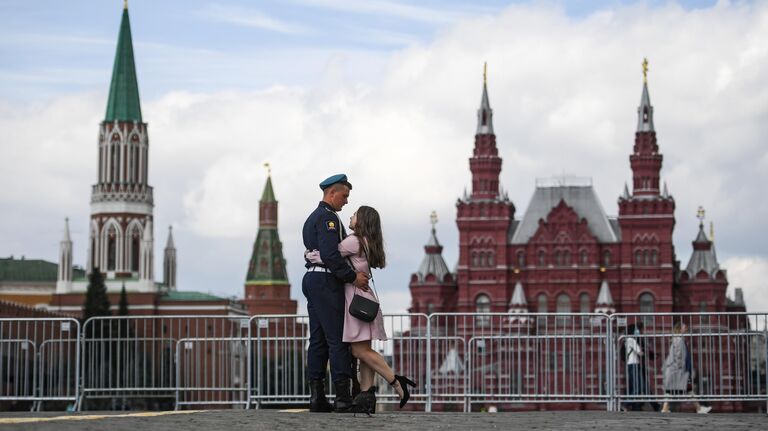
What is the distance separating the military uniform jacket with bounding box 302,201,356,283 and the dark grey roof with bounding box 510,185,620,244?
302 feet

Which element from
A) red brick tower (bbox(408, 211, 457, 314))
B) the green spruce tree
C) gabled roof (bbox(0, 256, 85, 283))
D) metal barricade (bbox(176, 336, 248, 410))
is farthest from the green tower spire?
metal barricade (bbox(176, 336, 248, 410))

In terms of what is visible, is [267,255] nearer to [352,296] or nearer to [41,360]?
[41,360]

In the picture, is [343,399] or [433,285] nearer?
[343,399]

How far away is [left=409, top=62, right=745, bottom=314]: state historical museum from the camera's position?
104 m

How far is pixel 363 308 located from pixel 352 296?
0.58 feet

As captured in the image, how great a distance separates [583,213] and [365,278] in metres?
94.3

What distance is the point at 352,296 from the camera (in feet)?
46.7

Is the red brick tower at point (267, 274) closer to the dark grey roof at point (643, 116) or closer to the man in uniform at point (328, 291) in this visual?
the dark grey roof at point (643, 116)

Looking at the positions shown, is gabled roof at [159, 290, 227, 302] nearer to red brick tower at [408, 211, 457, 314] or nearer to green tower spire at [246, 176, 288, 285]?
green tower spire at [246, 176, 288, 285]

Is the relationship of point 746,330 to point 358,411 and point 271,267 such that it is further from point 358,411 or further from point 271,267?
point 271,267

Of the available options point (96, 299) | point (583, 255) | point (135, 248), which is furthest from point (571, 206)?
point (135, 248)

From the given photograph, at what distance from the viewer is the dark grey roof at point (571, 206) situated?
349 feet

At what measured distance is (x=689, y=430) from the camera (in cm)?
1230

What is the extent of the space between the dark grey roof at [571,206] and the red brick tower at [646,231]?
155 centimetres
